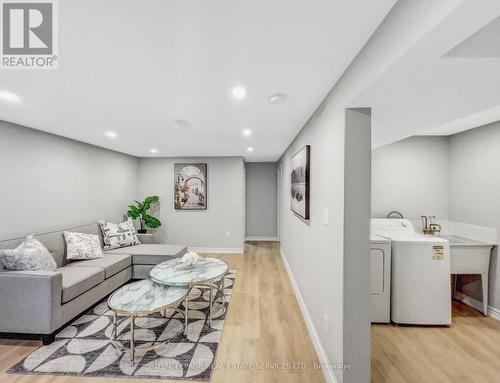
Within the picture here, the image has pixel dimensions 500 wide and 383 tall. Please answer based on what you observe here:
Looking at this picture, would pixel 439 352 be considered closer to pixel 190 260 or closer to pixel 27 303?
pixel 190 260

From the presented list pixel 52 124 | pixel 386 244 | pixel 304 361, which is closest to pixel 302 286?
pixel 304 361

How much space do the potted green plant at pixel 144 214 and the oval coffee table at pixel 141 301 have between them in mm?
2674

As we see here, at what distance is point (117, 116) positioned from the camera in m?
2.38

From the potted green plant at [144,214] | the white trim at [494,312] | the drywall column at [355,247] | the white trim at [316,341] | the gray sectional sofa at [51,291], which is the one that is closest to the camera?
the drywall column at [355,247]

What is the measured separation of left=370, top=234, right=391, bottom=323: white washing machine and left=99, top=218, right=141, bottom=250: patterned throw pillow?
3818 millimetres

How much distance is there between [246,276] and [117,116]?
3063 millimetres

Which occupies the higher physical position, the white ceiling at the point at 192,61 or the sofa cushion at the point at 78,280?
the white ceiling at the point at 192,61

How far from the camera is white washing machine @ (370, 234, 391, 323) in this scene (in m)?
2.48

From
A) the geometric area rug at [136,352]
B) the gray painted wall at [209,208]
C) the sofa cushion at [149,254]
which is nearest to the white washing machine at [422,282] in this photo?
the geometric area rug at [136,352]

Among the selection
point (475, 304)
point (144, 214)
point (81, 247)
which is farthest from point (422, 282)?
point (144, 214)

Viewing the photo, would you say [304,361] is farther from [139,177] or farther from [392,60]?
[139,177]

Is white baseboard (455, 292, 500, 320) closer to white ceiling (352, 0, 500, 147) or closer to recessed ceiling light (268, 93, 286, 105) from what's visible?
white ceiling (352, 0, 500, 147)

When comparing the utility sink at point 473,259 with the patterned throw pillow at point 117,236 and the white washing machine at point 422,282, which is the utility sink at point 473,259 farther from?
the patterned throw pillow at point 117,236

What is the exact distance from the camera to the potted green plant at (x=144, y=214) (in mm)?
4707
